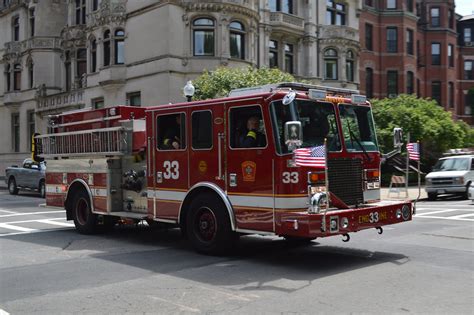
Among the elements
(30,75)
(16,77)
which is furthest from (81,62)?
(16,77)

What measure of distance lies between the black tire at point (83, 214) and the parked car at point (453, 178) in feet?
51.7

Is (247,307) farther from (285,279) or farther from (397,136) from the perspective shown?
(397,136)

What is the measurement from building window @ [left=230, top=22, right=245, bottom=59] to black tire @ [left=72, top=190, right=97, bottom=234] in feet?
59.7

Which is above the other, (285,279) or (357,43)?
(357,43)

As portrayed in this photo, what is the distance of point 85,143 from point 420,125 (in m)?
23.2

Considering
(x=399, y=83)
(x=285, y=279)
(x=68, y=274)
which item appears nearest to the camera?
(x=285, y=279)

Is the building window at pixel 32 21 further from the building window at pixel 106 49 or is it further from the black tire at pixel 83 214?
the black tire at pixel 83 214

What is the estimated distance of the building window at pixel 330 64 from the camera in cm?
3681

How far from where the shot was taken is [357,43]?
38.2 metres

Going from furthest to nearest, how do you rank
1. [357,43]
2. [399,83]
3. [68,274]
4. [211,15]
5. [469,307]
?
1. [399,83]
2. [357,43]
3. [211,15]
4. [68,274]
5. [469,307]

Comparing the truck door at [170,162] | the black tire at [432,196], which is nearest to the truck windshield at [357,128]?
the truck door at [170,162]

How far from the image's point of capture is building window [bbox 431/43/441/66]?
166ft

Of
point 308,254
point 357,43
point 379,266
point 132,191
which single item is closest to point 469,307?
point 379,266

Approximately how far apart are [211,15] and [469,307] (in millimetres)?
24307
